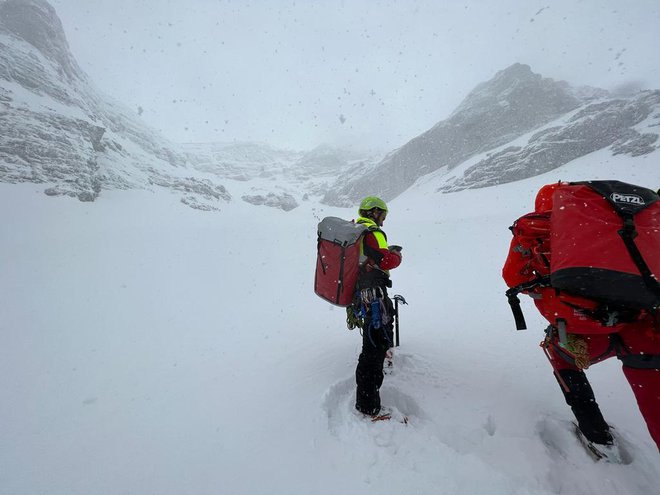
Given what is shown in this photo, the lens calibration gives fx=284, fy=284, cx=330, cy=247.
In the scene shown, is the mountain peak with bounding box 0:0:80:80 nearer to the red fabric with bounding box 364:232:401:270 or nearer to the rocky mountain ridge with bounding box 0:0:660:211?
the rocky mountain ridge with bounding box 0:0:660:211

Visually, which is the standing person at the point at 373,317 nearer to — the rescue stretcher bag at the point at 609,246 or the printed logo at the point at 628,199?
the rescue stretcher bag at the point at 609,246

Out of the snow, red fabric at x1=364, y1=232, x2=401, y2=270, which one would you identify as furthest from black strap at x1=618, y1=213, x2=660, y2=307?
red fabric at x1=364, y1=232, x2=401, y2=270

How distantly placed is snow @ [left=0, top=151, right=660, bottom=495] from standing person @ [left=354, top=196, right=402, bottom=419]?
29 cm

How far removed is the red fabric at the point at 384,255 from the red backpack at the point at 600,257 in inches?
56.1

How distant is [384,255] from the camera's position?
3457 mm

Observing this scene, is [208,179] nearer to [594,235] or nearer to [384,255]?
[384,255]

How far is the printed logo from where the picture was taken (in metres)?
1.99

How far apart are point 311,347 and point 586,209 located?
4597mm

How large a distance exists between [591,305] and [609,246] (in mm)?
435

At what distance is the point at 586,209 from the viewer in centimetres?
209

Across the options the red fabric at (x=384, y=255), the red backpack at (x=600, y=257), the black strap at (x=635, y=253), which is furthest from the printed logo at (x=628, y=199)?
the red fabric at (x=384, y=255)

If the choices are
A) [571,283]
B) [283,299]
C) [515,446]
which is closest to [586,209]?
[571,283]

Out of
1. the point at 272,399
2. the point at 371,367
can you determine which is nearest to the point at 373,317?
the point at 371,367

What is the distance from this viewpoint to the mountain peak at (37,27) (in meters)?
52.3
